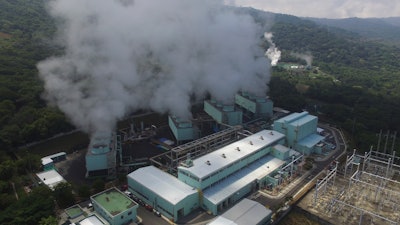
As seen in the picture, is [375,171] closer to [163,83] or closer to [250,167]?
A: [250,167]

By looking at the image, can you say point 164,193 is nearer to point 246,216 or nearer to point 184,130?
point 246,216

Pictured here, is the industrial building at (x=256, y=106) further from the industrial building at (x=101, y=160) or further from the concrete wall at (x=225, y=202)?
the industrial building at (x=101, y=160)

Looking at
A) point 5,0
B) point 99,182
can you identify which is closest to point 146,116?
point 99,182

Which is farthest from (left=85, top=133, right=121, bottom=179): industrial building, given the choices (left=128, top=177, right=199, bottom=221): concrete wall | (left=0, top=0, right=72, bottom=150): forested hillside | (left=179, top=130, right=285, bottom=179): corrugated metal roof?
(left=0, top=0, right=72, bottom=150): forested hillside

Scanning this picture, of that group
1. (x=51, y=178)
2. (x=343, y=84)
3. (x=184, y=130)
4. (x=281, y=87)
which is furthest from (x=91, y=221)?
(x=343, y=84)

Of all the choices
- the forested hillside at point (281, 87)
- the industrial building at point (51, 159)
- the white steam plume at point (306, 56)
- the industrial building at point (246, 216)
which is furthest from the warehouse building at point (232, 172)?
the white steam plume at point (306, 56)

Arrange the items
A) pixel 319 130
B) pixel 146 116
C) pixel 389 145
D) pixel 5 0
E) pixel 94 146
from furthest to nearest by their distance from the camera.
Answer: pixel 5 0, pixel 146 116, pixel 319 130, pixel 389 145, pixel 94 146
